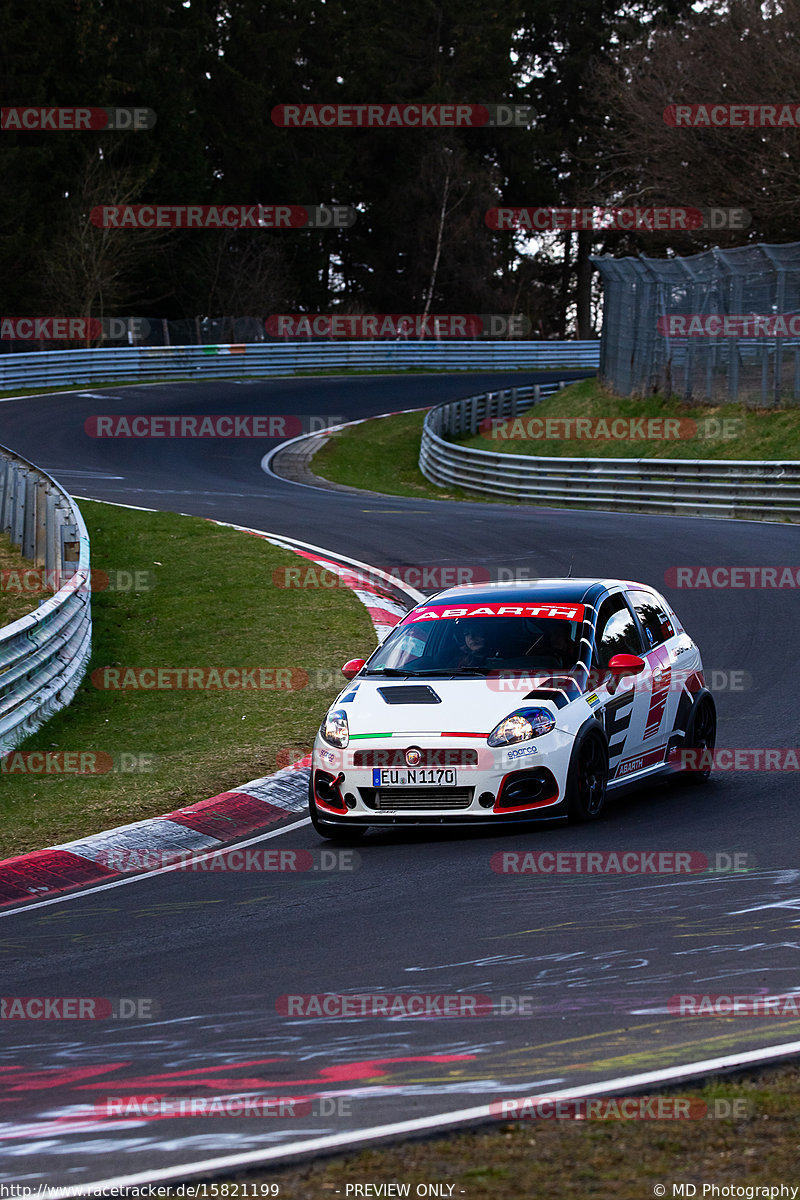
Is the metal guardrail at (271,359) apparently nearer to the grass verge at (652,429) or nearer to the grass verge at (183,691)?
the grass verge at (652,429)

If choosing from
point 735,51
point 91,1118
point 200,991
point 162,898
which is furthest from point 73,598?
point 735,51

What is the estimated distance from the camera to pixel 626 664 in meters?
9.58

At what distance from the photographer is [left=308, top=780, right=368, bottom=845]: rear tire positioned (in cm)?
927

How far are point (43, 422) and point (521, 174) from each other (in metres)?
46.2

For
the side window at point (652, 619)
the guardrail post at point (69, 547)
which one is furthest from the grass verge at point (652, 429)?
the side window at point (652, 619)

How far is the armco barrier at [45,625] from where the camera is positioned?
12125mm

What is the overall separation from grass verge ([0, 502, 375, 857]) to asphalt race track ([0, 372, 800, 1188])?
152cm

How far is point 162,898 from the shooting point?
320 inches

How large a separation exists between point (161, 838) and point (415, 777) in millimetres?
1690

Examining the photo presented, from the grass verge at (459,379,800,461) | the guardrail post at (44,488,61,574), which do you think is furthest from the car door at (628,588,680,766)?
the grass verge at (459,379,800,461)

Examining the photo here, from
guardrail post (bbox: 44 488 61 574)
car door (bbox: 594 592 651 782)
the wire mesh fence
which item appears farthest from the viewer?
the wire mesh fence

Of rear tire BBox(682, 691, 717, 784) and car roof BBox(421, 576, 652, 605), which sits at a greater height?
car roof BBox(421, 576, 652, 605)

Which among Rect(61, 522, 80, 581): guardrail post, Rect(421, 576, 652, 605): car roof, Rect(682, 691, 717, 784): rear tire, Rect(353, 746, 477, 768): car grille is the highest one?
Rect(421, 576, 652, 605): car roof

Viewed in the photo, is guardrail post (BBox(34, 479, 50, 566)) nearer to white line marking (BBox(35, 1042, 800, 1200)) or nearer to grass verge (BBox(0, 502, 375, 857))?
grass verge (BBox(0, 502, 375, 857))
